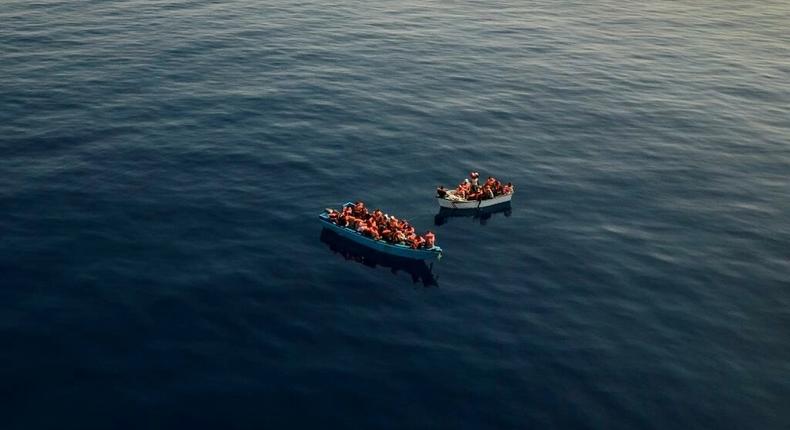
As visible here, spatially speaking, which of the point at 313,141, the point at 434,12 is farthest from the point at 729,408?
the point at 434,12

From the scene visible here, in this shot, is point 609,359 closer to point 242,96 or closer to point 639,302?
point 639,302

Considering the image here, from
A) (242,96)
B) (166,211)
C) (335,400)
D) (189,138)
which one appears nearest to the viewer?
(335,400)

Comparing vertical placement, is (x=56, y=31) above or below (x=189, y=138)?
above

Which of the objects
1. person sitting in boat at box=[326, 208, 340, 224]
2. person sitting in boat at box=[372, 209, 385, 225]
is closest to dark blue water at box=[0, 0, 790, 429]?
person sitting in boat at box=[326, 208, 340, 224]

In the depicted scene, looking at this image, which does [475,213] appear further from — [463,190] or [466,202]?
[463,190]

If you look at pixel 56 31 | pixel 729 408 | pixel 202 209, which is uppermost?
pixel 56 31

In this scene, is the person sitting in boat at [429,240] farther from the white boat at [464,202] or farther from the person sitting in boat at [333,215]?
the person sitting in boat at [333,215]

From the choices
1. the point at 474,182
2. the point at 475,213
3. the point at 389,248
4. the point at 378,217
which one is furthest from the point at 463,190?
the point at 389,248
